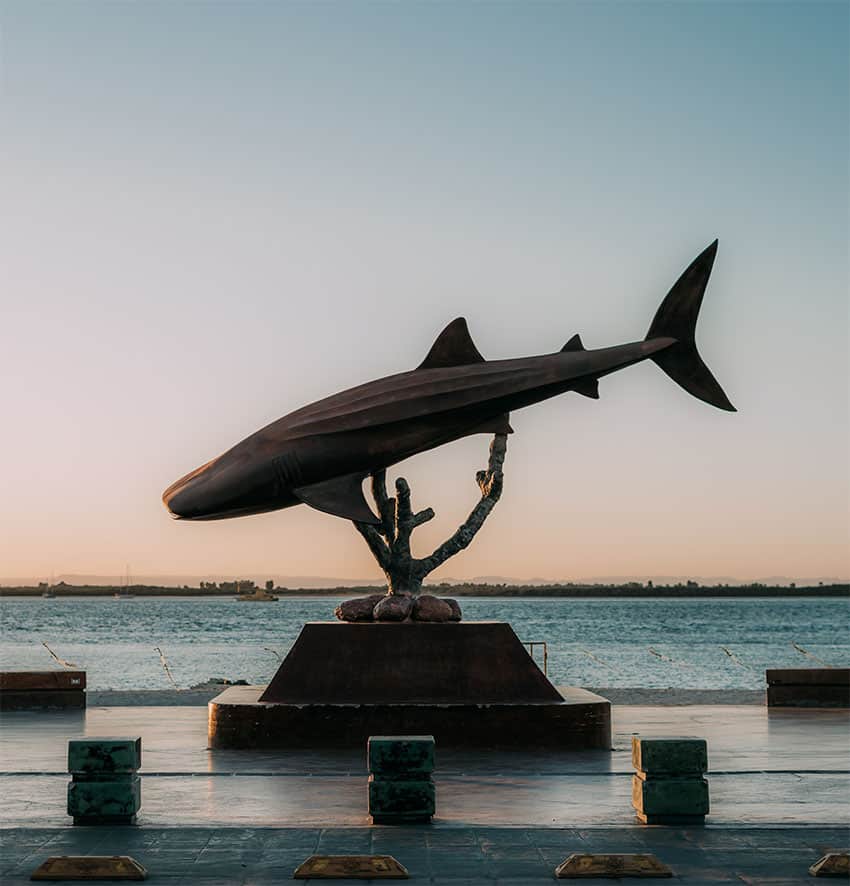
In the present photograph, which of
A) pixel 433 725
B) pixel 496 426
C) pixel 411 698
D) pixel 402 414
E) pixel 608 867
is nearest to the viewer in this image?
pixel 608 867

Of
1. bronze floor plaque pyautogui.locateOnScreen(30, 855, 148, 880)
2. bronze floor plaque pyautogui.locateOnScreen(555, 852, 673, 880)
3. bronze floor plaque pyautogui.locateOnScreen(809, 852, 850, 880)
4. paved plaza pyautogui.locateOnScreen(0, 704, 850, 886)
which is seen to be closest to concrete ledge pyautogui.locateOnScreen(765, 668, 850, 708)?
paved plaza pyautogui.locateOnScreen(0, 704, 850, 886)

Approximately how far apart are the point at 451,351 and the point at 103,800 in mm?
8586

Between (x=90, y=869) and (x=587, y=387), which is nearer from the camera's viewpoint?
(x=90, y=869)

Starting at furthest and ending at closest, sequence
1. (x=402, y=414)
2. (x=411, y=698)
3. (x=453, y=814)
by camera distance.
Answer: (x=411, y=698) → (x=402, y=414) → (x=453, y=814)

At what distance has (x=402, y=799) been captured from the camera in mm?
12906

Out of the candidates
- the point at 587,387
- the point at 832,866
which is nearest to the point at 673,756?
the point at 832,866

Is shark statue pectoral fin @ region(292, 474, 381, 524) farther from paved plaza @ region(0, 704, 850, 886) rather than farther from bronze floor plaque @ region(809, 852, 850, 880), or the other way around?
bronze floor plaque @ region(809, 852, 850, 880)

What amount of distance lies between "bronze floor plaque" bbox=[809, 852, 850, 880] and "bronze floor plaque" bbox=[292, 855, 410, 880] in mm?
3146

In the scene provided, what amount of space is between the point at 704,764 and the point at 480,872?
318cm

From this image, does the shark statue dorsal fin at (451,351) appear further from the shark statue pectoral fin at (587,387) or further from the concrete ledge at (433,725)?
the concrete ledge at (433,725)

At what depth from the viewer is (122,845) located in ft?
38.5

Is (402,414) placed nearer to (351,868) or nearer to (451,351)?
(451,351)

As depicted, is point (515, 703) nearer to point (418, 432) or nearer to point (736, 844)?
point (418, 432)

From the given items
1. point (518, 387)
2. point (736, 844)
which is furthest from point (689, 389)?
point (736, 844)
